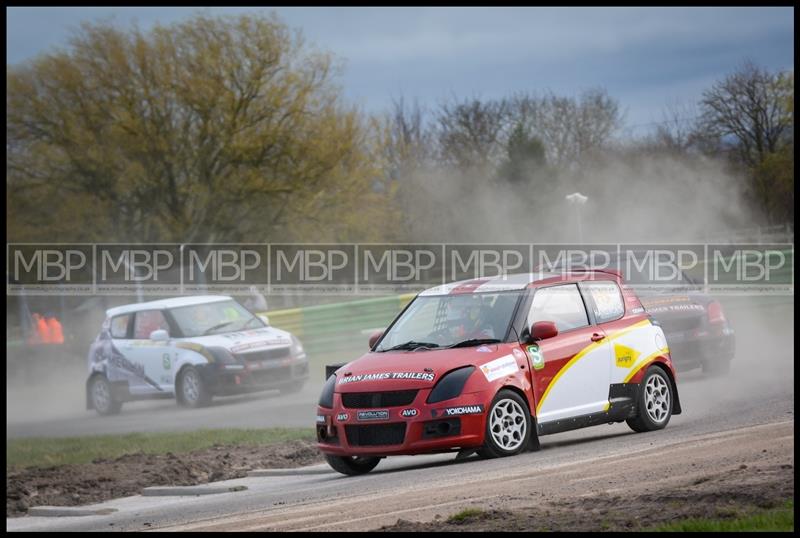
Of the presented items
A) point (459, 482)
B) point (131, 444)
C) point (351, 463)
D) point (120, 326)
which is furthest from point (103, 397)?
point (459, 482)

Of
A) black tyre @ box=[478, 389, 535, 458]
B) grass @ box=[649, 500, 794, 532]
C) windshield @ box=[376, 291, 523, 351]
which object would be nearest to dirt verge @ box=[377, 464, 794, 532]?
grass @ box=[649, 500, 794, 532]

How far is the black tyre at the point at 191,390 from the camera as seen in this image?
19.6m

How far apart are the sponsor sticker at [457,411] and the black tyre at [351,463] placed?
3.41ft

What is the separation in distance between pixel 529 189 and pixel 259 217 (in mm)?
22977

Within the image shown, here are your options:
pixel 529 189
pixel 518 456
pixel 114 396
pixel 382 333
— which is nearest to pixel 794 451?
pixel 518 456

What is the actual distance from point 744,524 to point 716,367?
11.0 meters

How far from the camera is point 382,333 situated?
11281 mm

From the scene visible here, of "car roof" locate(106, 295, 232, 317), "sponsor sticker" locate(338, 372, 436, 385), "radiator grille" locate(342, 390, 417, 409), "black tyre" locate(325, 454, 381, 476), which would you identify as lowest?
"black tyre" locate(325, 454, 381, 476)

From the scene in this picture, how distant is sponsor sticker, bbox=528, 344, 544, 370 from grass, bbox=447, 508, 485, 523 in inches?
132

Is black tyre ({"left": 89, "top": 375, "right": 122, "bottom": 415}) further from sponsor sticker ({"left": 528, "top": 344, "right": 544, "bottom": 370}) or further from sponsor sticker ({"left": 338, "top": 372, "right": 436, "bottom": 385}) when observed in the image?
sponsor sticker ({"left": 528, "top": 344, "right": 544, "bottom": 370})

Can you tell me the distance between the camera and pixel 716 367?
1688 centimetres

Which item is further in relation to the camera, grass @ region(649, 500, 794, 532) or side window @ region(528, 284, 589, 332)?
side window @ region(528, 284, 589, 332)

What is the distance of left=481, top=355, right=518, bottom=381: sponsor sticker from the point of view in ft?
32.6

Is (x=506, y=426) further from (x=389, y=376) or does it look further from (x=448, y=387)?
(x=389, y=376)
